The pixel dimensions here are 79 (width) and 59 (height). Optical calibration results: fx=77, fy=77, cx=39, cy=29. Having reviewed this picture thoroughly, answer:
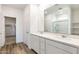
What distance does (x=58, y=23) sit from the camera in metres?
2.44

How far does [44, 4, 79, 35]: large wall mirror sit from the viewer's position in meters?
1.88

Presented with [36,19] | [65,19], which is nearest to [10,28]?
[36,19]

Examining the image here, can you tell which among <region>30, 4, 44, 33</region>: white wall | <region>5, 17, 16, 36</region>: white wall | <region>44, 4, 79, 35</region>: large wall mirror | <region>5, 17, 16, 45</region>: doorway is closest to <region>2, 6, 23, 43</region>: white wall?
<region>5, 17, 16, 45</region>: doorway

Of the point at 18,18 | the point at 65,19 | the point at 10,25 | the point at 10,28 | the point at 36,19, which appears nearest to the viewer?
the point at 65,19

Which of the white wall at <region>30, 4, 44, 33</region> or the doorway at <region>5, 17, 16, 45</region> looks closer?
the white wall at <region>30, 4, 44, 33</region>

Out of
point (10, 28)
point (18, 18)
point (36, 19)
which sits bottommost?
point (10, 28)

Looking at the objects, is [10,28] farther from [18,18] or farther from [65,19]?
[65,19]

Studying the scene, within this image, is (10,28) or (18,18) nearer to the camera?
(18,18)

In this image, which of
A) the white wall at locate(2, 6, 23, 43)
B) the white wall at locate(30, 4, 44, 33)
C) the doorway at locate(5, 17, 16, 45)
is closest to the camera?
the white wall at locate(30, 4, 44, 33)

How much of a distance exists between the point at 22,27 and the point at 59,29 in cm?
330

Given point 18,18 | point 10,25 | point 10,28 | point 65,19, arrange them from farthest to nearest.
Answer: point 10,28
point 10,25
point 18,18
point 65,19

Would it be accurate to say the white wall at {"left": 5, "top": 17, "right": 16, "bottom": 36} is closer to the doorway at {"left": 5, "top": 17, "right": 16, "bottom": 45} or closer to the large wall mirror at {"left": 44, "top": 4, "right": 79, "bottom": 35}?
the doorway at {"left": 5, "top": 17, "right": 16, "bottom": 45}

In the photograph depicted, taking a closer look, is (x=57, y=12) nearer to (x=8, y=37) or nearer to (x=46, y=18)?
(x=46, y=18)

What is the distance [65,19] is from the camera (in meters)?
2.14
